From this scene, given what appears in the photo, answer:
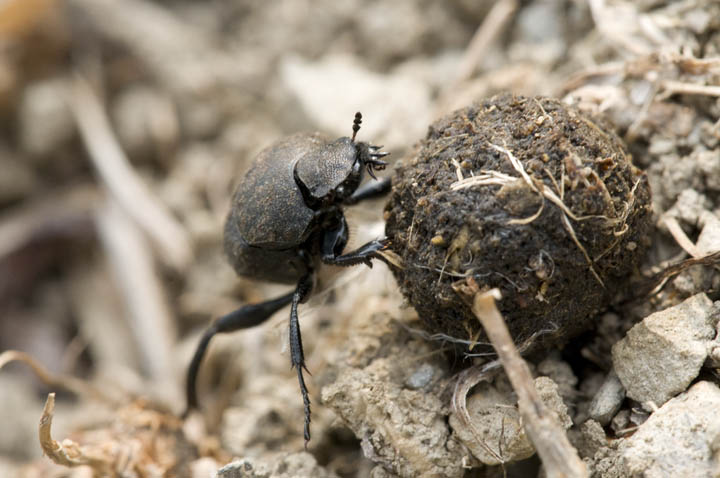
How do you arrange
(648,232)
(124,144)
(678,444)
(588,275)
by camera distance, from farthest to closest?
(124,144) < (648,232) < (588,275) < (678,444)

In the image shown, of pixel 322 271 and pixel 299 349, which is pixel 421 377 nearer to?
pixel 299 349

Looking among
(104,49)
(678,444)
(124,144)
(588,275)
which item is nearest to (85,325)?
(124,144)

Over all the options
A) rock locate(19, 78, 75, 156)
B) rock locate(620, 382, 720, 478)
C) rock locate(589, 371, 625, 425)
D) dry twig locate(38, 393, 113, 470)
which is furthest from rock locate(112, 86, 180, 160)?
rock locate(620, 382, 720, 478)

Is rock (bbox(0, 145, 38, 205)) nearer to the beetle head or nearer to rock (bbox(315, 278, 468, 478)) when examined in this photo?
the beetle head

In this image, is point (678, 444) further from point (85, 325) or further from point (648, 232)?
point (85, 325)

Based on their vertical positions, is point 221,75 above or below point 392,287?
above

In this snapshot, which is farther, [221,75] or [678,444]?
[221,75]
